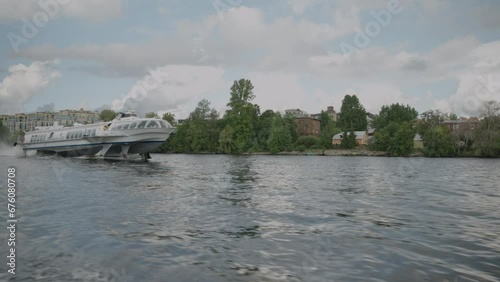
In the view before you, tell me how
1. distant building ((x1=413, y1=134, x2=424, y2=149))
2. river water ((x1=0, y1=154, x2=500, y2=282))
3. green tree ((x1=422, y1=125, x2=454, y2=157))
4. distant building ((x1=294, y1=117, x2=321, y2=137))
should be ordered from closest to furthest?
river water ((x1=0, y1=154, x2=500, y2=282)) → green tree ((x1=422, y1=125, x2=454, y2=157)) → distant building ((x1=413, y1=134, x2=424, y2=149)) → distant building ((x1=294, y1=117, x2=321, y2=137))

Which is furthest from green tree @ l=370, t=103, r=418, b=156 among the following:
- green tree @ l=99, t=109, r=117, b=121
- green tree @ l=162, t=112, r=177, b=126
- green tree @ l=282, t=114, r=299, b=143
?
green tree @ l=99, t=109, r=117, b=121

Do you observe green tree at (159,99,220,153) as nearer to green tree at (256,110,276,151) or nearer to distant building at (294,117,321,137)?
green tree at (256,110,276,151)

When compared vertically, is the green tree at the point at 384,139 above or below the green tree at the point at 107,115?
below

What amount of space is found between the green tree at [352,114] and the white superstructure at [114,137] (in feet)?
388

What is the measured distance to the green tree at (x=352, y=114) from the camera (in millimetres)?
160500

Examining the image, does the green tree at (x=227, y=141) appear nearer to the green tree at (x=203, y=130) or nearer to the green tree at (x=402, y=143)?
the green tree at (x=203, y=130)

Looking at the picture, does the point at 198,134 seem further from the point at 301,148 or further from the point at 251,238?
the point at 251,238

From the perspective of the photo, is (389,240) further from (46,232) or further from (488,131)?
(488,131)

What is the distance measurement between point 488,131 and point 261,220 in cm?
10047

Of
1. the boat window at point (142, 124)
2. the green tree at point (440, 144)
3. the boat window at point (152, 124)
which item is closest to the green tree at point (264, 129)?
the green tree at point (440, 144)

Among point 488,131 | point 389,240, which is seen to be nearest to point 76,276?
point 389,240

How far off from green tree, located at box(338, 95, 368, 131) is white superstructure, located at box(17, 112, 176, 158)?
11817cm

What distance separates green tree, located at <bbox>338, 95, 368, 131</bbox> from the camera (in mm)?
160500

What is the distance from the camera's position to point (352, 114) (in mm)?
161250
